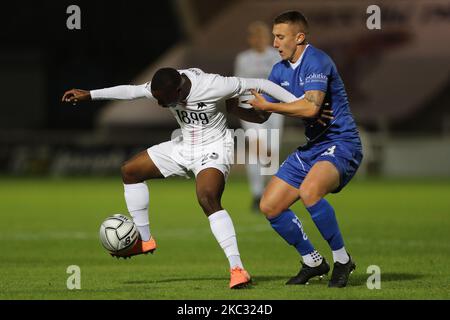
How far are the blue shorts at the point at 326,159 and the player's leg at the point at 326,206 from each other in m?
0.09

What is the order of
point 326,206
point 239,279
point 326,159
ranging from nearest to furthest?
point 239,279 → point 326,206 → point 326,159

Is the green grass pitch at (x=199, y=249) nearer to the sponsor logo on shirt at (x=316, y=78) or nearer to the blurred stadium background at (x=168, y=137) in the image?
the blurred stadium background at (x=168, y=137)

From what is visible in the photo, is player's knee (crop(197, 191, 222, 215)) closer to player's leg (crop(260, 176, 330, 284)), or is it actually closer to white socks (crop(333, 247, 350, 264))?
player's leg (crop(260, 176, 330, 284))

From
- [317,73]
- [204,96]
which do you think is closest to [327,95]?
[317,73]

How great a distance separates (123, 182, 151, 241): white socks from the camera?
9.07 metres

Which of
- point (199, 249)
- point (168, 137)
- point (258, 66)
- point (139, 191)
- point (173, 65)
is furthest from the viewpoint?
point (173, 65)

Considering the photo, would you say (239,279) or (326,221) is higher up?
(326,221)

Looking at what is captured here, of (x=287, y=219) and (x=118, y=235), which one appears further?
(x=118, y=235)

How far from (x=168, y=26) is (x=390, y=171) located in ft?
41.5

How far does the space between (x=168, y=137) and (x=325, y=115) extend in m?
19.5

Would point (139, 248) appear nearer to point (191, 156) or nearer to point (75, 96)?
point (191, 156)

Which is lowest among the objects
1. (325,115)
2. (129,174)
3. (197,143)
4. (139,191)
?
(139,191)

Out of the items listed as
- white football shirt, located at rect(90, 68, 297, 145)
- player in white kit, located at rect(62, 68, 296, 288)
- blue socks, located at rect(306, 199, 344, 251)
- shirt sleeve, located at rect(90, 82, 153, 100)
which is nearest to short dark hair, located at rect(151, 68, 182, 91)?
player in white kit, located at rect(62, 68, 296, 288)

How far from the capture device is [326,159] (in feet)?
27.8
